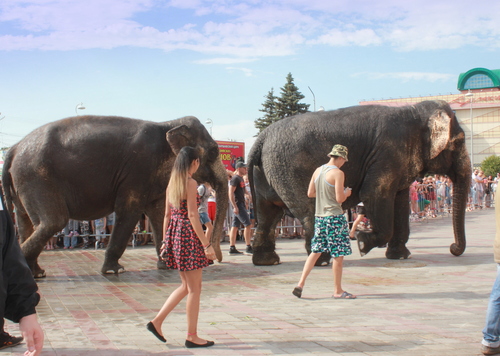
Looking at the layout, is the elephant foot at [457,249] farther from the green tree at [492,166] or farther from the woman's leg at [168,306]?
the green tree at [492,166]

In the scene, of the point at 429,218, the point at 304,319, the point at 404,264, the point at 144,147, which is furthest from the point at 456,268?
the point at 429,218

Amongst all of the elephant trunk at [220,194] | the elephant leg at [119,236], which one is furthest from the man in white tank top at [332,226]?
the elephant leg at [119,236]

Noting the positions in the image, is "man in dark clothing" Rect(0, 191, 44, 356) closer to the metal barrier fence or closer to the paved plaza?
the paved plaza

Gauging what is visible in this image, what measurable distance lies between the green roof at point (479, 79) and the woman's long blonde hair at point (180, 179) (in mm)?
106825

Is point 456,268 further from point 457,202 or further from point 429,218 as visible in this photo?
point 429,218

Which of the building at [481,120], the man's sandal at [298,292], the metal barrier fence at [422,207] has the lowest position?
the metal barrier fence at [422,207]

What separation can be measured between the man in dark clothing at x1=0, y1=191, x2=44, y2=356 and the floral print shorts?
407 cm

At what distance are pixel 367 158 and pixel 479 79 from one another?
4109 inches

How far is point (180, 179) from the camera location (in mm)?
5020

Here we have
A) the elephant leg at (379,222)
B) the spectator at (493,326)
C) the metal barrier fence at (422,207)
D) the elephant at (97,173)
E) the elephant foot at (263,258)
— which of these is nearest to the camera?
the spectator at (493,326)

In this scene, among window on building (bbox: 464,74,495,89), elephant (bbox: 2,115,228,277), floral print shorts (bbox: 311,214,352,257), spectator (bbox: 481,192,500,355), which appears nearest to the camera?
spectator (bbox: 481,192,500,355)

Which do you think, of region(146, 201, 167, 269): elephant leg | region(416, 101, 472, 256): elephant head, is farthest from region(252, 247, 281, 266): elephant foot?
region(416, 101, 472, 256): elephant head

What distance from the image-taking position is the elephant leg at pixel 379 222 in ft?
30.0

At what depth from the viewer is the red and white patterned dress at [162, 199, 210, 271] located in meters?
4.90
